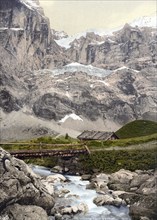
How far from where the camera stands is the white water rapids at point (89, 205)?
5303 cm

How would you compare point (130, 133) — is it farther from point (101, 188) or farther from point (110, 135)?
point (101, 188)

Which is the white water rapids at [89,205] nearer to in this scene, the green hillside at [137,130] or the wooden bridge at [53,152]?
the wooden bridge at [53,152]

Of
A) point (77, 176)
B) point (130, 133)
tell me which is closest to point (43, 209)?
point (77, 176)

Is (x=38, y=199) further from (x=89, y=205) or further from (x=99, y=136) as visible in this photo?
(x=99, y=136)

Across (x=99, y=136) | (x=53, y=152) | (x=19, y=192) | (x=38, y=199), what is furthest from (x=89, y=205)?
(x=99, y=136)

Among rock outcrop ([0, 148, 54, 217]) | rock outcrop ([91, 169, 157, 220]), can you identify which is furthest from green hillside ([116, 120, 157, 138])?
rock outcrop ([0, 148, 54, 217])

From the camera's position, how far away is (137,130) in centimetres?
14450

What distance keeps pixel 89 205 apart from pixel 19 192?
13513 millimetres

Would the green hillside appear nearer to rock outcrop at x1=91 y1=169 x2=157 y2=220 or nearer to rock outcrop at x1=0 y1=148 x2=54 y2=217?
rock outcrop at x1=91 y1=169 x2=157 y2=220

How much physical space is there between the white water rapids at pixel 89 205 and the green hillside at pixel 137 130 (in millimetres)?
63652

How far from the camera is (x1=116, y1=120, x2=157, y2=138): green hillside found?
141 meters

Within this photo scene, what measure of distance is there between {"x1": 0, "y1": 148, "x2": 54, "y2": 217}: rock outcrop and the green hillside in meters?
90.4

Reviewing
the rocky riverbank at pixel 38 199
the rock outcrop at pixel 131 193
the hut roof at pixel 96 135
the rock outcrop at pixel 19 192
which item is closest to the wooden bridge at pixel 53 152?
the rock outcrop at pixel 131 193

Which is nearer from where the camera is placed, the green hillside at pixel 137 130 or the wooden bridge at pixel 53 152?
the wooden bridge at pixel 53 152
